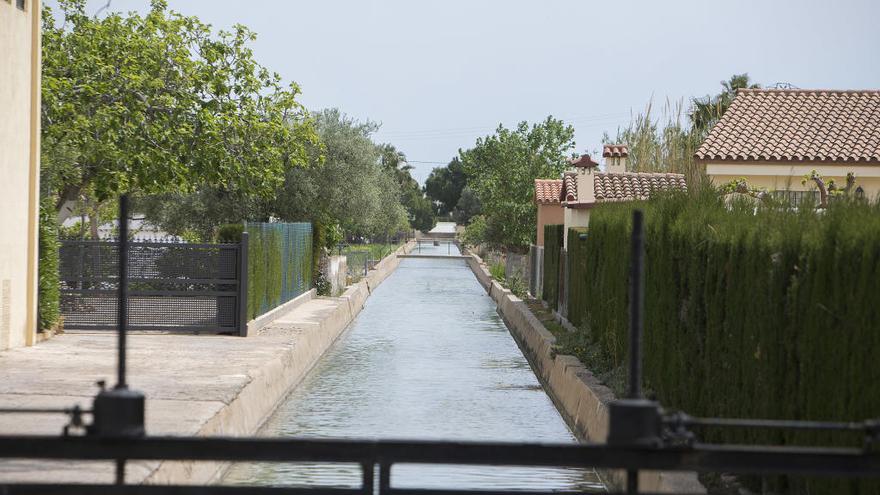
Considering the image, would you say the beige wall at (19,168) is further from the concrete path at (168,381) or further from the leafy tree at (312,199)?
the leafy tree at (312,199)

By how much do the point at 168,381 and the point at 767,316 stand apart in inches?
342

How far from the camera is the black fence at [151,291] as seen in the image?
22359 mm

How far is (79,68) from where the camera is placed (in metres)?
30.0

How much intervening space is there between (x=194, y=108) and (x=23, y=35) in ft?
41.3

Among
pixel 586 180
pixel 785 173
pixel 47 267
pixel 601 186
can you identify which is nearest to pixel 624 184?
pixel 601 186

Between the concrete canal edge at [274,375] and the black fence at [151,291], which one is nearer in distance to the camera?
the concrete canal edge at [274,375]

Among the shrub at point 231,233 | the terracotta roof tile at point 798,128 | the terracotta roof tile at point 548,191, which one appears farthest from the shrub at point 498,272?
the shrub at point 231,233

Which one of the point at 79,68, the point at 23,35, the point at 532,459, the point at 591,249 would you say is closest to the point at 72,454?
the point at 532,459

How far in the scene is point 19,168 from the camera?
731 inches

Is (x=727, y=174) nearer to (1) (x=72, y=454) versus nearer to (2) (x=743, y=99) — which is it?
(2) (x=743, y=99)

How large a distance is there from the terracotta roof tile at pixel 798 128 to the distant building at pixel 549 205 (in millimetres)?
11556

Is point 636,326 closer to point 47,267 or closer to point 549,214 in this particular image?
point 47,267

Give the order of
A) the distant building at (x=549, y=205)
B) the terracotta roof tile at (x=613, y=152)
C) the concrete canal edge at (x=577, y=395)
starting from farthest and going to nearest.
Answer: the distant building at (x=549, y=205), the terracotta roof tile at (x=613, y=152), the concrete canal edge at (x=577, y=395)

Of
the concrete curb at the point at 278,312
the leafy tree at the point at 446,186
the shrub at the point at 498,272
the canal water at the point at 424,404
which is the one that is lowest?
the canal water at the point at 424,404
